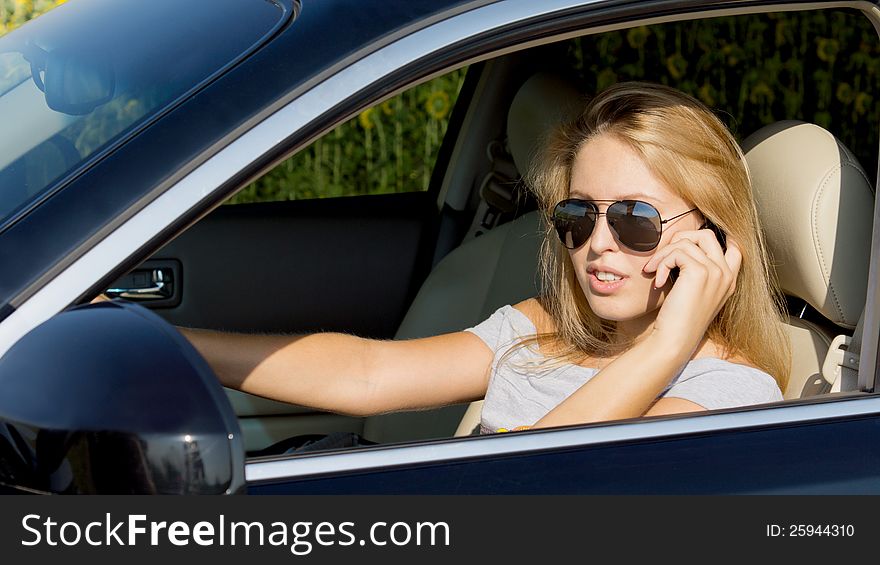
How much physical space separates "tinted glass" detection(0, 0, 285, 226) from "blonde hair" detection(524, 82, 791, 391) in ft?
2.08

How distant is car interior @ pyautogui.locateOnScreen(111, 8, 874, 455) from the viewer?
2.64 meters

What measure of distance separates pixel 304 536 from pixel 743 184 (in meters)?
0.97

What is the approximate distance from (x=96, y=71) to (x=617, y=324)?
36.4 inches

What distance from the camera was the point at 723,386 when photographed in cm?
170

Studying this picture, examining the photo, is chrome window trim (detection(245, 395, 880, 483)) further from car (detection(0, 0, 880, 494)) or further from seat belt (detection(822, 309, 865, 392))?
seat belt (detection(822, 309, 865, 392))

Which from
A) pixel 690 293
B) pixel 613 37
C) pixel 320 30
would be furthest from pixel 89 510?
pixel 613 37

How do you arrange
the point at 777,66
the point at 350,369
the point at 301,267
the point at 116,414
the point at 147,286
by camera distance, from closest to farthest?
the point at 116,414 < the point at 350,369 < the point at 147,286 < the point at 301,267 < the point at 777,66

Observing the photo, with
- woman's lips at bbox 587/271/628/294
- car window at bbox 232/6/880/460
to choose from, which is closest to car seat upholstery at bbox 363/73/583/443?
woman's lips at bbox 587/271/628/294

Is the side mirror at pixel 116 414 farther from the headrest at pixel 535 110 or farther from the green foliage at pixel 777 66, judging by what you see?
the green foliage at pixel 777 66

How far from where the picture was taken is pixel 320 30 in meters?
1.39

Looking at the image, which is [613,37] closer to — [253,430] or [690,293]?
[253,430]

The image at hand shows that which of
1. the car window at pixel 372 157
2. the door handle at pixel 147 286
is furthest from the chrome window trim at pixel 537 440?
the car window at pixel 372 157

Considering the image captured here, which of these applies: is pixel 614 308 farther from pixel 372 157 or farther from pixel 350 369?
pixel 372 157

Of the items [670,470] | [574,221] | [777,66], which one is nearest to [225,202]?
[574,221]
